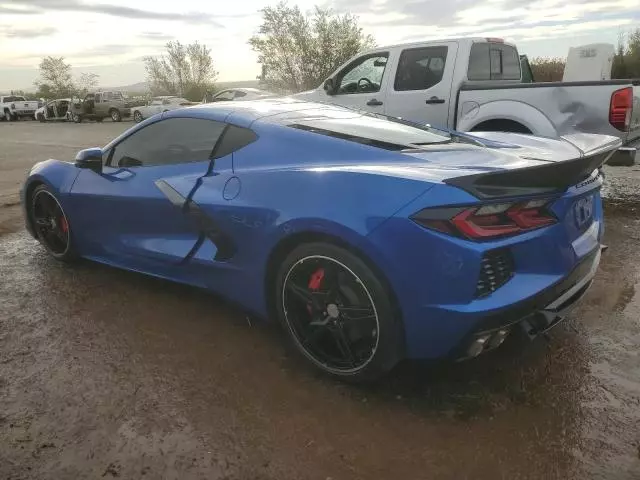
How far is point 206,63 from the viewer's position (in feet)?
150

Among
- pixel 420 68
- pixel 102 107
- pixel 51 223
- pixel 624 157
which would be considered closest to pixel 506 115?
pixel 624 157

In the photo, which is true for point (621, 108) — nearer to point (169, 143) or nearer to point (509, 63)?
point (509, 63)

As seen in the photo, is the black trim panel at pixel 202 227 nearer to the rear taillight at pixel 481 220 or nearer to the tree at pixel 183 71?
the rear taillight at pixel 481 220

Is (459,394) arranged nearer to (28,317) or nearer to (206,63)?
(28,317)

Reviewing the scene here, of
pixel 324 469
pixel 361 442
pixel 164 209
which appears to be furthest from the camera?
pixel 164 209

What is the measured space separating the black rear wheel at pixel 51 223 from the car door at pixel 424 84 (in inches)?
162

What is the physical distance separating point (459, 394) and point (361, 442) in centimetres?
60

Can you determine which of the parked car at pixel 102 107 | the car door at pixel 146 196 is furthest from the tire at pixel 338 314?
the parked car at pixel 102 107

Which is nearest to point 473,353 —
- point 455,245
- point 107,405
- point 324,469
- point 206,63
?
point 455,245

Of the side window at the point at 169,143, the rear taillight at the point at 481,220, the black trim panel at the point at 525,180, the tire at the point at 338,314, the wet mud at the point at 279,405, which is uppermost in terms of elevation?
the side window at the point at 169,143

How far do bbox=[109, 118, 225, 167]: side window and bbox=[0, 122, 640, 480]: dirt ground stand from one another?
102 centimetres

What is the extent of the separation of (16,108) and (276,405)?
41.1m

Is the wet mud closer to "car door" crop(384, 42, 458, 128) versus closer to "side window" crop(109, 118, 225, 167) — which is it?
"side window" crop(109, 118, 225, 167)

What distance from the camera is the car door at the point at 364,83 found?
23.7 ft
